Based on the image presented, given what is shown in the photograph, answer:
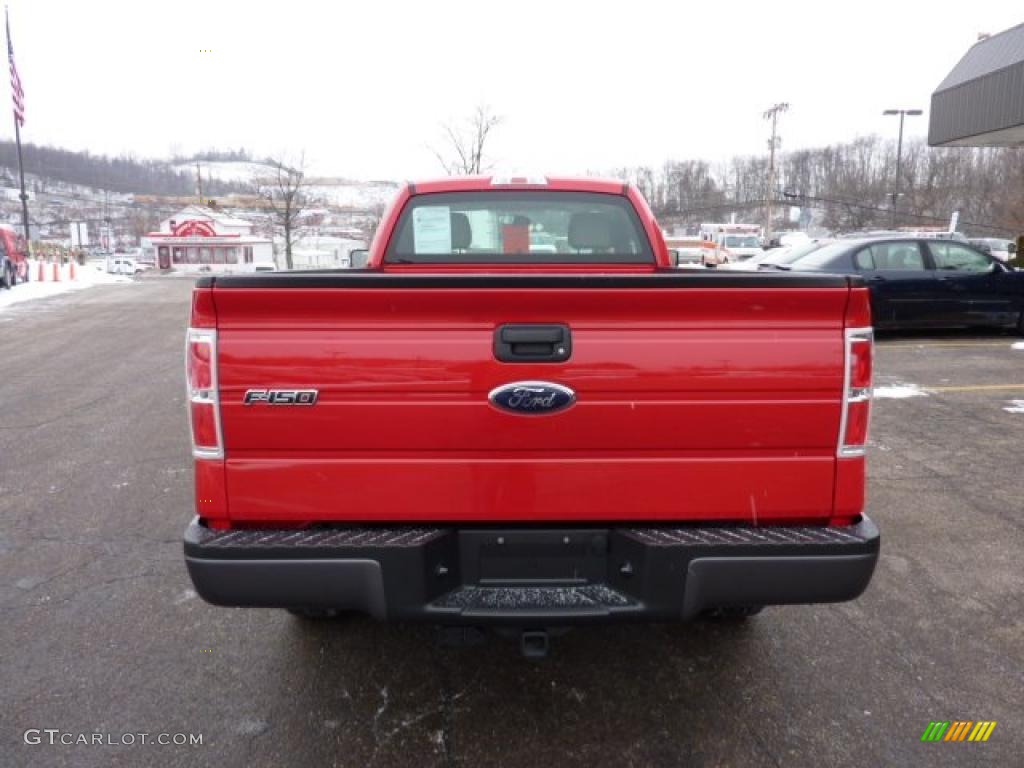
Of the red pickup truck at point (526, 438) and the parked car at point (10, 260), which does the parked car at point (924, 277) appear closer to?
the red pickup truck at point (526, 438)

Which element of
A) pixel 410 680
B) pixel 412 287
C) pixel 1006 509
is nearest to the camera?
pixel 412 287

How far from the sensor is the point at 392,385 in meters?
2.27

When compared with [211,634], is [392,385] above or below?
above

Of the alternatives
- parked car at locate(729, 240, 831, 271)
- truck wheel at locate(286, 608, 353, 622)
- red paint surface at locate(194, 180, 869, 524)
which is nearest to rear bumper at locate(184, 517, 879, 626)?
red paint surface at locate(194, 180, 869, 524)

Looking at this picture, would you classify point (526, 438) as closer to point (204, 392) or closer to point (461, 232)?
point (204, 392)

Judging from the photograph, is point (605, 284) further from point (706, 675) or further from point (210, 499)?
point (706, 675)

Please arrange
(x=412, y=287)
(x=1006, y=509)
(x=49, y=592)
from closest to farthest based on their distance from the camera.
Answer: (x=412, y=287), (x=49, y=592), (x=1006, y=509)

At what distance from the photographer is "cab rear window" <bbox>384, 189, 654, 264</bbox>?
4.24 m

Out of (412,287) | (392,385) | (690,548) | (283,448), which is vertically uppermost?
(412,287)

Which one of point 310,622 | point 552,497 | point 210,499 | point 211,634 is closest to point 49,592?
point 211,634

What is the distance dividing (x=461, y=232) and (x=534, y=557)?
2.41 m

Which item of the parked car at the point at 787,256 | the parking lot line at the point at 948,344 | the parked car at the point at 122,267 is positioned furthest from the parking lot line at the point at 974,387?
the parked car at the point at 122,267

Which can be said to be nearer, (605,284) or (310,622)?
(605,284)

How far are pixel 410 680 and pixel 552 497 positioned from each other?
1156 millimetres
